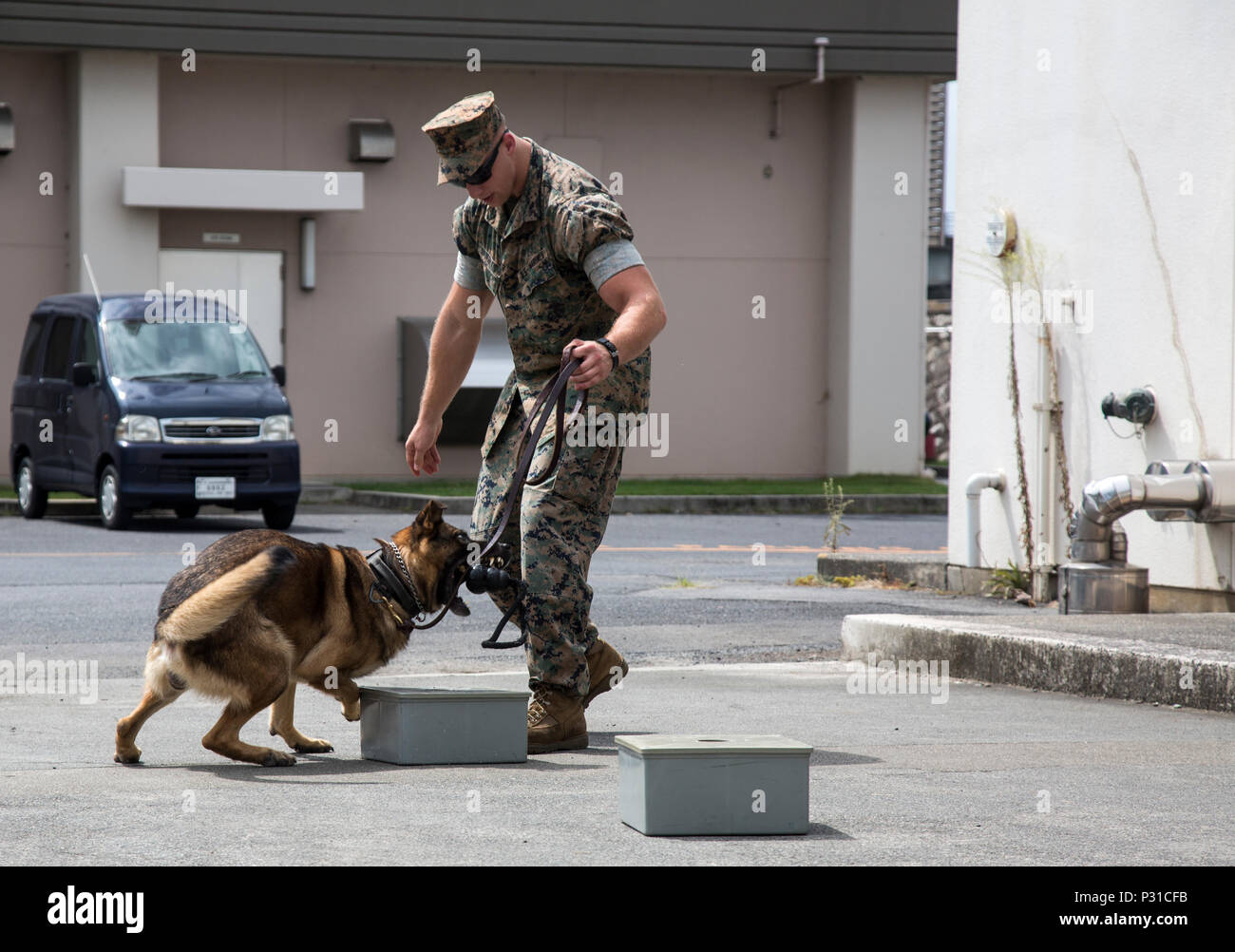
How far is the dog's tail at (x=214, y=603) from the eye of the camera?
4.97 metres

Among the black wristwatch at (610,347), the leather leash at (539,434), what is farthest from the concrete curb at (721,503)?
the black wristwatch at (610,347)

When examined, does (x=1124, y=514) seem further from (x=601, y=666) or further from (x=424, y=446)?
(x=424, y=446)

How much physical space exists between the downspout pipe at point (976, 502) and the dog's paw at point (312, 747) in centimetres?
557

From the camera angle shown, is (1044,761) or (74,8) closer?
(1044,761)

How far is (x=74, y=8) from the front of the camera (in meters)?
19.3

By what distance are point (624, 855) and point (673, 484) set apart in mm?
16613

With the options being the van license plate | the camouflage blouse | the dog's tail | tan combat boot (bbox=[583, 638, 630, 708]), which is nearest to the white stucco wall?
tan combat boot (bbox=[583, 638, 630, 708])

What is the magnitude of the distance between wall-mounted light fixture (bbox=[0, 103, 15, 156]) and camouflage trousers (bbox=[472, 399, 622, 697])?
52.1 ft

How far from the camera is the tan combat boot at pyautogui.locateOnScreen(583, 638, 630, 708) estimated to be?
18.9 ft

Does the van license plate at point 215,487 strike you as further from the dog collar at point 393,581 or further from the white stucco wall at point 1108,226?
the dog collar at point 393,581

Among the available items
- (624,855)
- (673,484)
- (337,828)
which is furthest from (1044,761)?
(673,484)

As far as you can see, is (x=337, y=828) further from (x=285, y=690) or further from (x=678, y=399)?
(x=678, y=399)

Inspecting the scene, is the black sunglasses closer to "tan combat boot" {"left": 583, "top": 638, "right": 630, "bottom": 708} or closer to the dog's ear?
the dog's ear

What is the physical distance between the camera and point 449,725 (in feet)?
17.3
